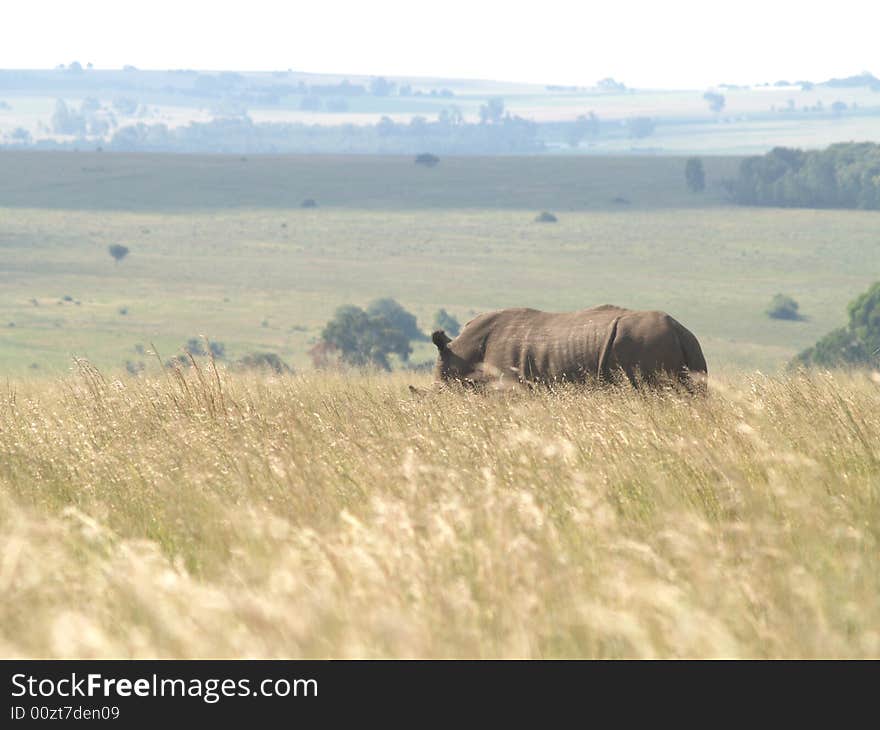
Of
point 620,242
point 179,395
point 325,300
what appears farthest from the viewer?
point 620,242

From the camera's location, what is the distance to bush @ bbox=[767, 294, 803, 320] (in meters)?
133

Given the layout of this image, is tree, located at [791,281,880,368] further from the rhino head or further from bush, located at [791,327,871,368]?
the rhino head

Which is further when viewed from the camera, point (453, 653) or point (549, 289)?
point (549, 289)

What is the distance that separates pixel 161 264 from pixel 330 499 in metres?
173

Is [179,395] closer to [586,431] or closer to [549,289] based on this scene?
[586,431]

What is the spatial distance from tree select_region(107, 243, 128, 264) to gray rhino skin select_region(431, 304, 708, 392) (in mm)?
172525

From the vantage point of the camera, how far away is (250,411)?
9547 millimetres

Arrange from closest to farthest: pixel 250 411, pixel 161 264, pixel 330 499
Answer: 1. pixel 330 499
2. pixel 250 411
3. pixel 161 264

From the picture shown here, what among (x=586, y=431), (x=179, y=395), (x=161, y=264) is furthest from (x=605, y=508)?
(x=161, y=264)

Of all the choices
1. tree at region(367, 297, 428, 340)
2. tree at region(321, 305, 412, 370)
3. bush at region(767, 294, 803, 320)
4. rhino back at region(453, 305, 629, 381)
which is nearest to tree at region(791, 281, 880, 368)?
tree at region(321, 305, 412, 370)

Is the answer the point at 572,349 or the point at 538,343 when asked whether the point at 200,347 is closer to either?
the point at 538,343

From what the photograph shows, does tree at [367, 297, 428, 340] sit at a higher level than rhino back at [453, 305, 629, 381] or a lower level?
lower

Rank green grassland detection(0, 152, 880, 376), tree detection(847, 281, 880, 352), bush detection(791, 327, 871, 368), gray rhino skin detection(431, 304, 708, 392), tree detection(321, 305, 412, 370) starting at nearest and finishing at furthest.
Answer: gray rhino skin detection(431, 304, 708, 392) → bush detection(791, 327, 871, 368) → tree detection(847, 281, 880, 352) → tree detection(321, 305, 412, 370) → green grassland detection(0, 152, 880, 376)
